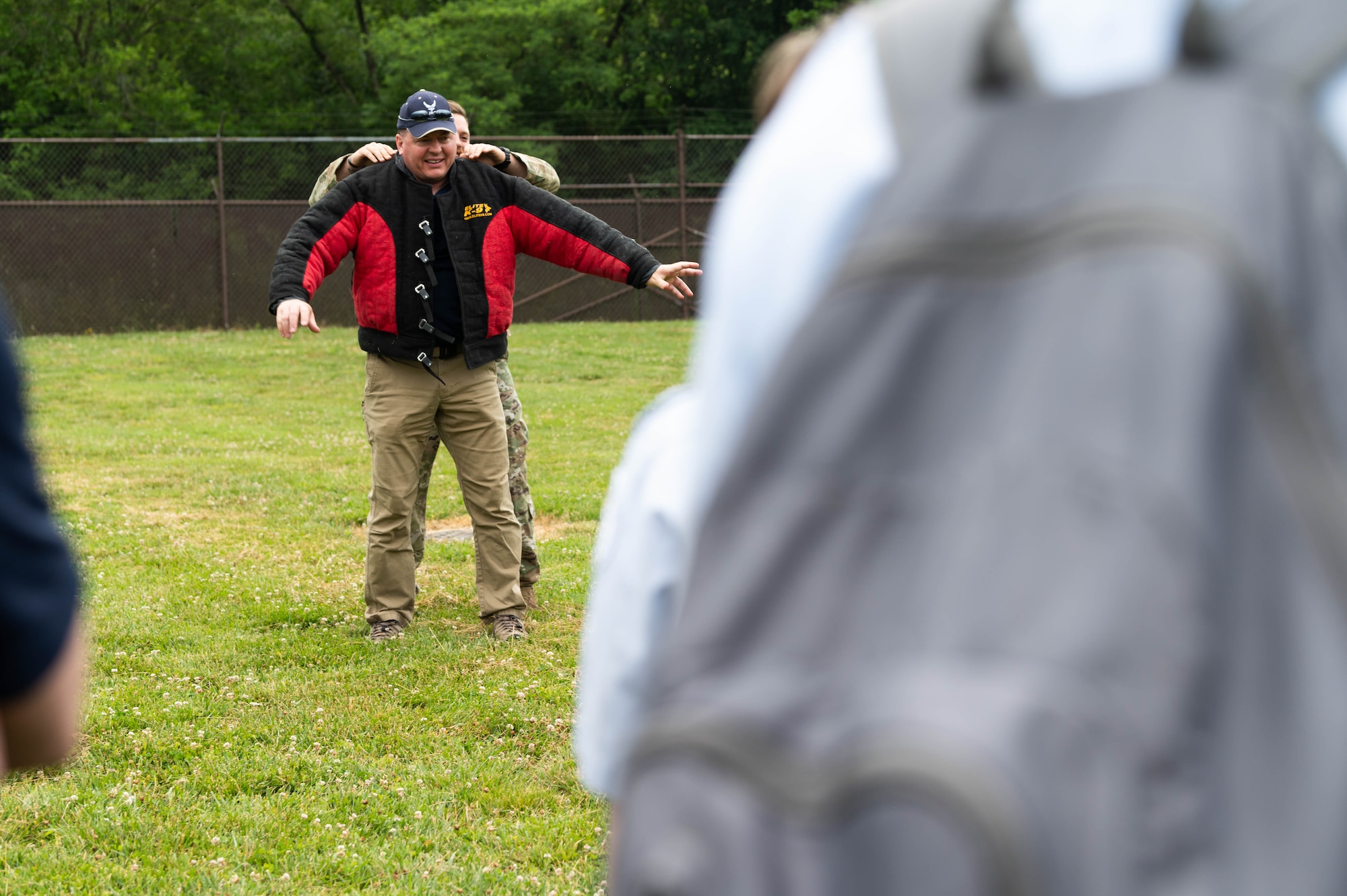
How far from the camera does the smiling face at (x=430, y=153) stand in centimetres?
566

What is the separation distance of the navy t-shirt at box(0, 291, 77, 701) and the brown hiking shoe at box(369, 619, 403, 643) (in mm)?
4747

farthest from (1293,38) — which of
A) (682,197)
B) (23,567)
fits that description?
(682,197)

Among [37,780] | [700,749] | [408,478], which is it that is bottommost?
[37,780]

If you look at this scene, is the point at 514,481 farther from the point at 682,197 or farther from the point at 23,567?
the point at 682,197

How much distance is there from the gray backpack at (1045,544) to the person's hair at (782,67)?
56 cm

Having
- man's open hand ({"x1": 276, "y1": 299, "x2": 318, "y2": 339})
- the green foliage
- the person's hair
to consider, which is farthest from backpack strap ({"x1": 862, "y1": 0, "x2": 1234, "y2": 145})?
the green foliage

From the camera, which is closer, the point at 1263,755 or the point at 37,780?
the point at 1263,755

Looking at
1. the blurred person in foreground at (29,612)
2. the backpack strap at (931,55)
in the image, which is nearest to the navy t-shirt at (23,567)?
the blurred person in foreground at (29,612)

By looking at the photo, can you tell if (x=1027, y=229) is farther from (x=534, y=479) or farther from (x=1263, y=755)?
(x=534, y=479)

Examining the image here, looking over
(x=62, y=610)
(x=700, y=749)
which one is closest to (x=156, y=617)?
(x=62, y=610)

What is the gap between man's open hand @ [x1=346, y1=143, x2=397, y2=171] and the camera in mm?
5895

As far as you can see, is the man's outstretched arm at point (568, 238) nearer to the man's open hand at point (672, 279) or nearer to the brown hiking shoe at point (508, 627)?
the man's open hand at point (672, 279)

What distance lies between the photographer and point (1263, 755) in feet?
3.04

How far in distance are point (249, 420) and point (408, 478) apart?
759cm
